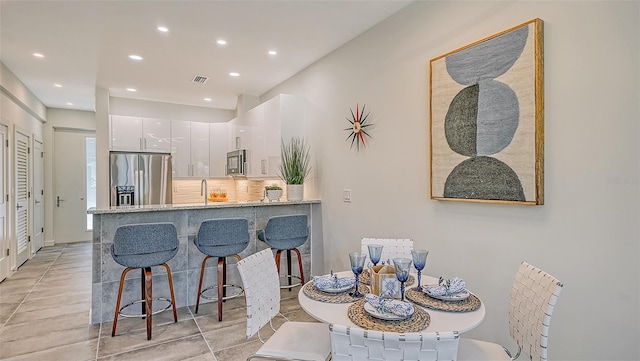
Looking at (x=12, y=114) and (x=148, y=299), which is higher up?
(x=12, y=114)

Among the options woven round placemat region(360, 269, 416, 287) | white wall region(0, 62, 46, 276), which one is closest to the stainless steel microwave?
white wall region(0, 62, 46, 276)

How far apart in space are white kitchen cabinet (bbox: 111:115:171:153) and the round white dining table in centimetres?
480

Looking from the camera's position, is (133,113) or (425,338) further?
(133,113)

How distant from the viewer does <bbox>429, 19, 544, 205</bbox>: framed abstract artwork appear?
2.03m

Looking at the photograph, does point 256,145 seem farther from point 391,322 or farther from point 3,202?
point 391,322

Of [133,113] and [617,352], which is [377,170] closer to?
[617,352]

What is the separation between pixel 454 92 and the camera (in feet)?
8.11

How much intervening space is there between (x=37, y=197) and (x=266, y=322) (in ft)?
20.8

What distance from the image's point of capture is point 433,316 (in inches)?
60.3

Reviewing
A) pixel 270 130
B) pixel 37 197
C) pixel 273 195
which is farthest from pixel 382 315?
pixel 37 197

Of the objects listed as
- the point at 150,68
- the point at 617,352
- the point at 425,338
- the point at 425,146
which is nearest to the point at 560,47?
the point at 425,146

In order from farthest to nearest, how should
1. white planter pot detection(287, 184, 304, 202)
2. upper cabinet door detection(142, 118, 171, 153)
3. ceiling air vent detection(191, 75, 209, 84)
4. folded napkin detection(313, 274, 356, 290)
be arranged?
upper cabinet door detection(142, 118, 171, 153) < ceiling air vent detection(191, 75, 209, 84) < white planter pot detection(287, 184, 304, 202) < folded napkin detection(313, 274, 356, 290)

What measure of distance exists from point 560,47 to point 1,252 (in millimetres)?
6267

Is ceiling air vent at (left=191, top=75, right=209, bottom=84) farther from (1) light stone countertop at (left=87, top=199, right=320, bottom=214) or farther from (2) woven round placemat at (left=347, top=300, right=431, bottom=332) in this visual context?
(2) woven round placemat at (left=347, top=300, right=431, bottom=332)
